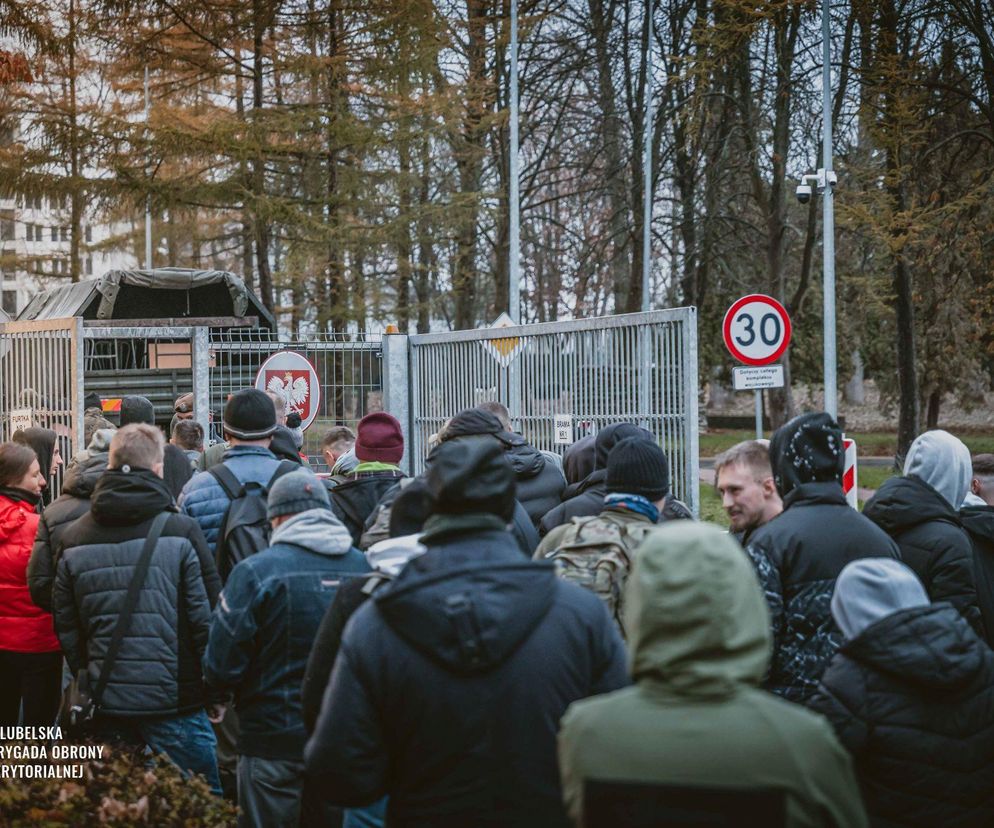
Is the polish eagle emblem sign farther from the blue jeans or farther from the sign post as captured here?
the blue jeans

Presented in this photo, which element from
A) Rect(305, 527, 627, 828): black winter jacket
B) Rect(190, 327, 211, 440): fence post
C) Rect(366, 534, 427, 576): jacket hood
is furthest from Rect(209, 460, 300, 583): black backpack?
Rect(190, 327, 211, 440): fence post

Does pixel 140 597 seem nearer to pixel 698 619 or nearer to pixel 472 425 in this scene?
pixel 472 425

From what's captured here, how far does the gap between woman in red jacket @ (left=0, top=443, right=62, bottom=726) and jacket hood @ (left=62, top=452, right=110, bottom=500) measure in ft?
1.44

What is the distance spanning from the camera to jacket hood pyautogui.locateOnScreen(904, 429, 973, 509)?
17.8 ft

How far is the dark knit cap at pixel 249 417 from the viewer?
635 cm

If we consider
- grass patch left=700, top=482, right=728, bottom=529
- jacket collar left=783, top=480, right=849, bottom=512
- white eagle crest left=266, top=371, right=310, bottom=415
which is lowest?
grass patch left=700, top=482, right=728, bottom=529

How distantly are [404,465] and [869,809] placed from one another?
9.94m

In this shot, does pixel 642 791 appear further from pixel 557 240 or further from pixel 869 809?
pixel 557 240

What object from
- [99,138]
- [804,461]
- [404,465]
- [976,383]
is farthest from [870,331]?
[804,461]

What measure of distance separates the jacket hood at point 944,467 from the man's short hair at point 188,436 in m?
5.24

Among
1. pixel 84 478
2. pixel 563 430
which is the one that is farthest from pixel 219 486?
pixel 563 430

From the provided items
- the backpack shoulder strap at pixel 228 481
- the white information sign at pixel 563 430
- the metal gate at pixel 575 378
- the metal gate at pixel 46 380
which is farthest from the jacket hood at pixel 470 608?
the white information sign at pixel 563 430

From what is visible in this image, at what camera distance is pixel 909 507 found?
527 cm

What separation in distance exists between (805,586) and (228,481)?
3043mm
